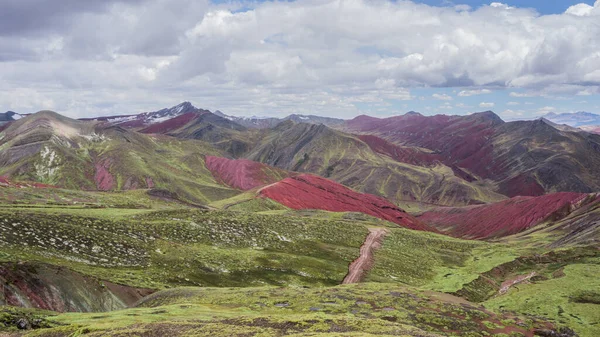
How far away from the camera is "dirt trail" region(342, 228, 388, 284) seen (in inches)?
3040

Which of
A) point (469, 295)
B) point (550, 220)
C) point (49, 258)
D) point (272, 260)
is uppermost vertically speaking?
point (49, 258)

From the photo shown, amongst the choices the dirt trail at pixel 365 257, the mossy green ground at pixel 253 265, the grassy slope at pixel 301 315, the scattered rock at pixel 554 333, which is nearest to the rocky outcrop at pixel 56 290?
the mossy green ground at pixel 253 265

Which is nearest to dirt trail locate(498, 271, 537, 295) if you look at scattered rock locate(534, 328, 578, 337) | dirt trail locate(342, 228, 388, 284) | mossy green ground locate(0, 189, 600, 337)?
mossy green ground locate(0, 189, 600, 337)

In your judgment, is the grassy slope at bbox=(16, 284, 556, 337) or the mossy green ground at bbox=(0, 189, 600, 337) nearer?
the grassy slope at bbox=(16, 284, 556, 337)

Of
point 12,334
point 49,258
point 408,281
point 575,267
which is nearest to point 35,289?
point 49,258

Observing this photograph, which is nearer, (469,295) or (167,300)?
(167,300)

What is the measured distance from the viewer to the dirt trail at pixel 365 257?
77225mm

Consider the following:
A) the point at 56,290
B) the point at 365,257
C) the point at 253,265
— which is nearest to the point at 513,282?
the point at 365,257

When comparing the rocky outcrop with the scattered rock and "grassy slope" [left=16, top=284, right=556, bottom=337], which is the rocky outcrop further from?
the scattered rock

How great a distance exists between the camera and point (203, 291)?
170 feet

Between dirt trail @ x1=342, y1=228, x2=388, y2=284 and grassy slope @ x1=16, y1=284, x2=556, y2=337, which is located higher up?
grassy slope @ x1=16, y1=284, x2=556, y2=337

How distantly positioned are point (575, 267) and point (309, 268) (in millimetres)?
50230

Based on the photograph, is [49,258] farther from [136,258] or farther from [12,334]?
[12,334]

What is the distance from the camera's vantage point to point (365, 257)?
9056 cm
